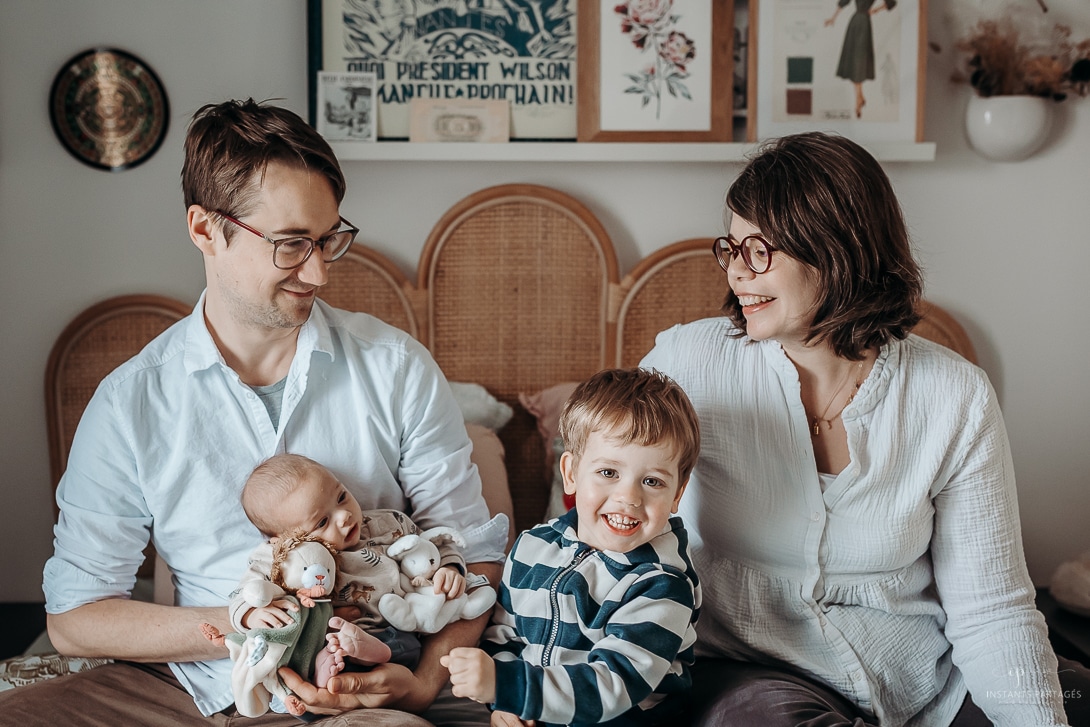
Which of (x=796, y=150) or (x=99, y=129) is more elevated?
(x=99, y=129)

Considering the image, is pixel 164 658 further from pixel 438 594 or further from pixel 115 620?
pixel 438 594

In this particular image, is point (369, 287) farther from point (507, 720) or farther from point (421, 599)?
point (507, 720)

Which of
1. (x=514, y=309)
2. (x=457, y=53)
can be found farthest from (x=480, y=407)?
(x=457, y=53)

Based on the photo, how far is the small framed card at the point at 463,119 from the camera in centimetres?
254

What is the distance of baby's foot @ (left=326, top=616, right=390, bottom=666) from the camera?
1.40 meters

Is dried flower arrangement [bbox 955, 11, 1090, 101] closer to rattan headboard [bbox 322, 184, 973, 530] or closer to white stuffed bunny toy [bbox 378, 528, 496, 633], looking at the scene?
rattan headboard [bbox 322, 184, 973, 530]

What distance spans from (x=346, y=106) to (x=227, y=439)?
120cm

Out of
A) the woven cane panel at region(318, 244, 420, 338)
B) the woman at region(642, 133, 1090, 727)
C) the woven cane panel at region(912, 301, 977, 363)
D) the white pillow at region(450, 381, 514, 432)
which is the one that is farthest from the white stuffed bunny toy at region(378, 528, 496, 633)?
the woven cane panel at region(912, 301, 977, 363)

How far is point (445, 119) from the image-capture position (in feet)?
8.35

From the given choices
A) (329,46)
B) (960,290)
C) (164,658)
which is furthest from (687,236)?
(164,658)

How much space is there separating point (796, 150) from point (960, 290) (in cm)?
142

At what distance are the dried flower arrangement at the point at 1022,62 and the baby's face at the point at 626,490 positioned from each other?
5.77 ft

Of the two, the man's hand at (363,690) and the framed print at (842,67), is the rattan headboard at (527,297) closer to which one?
the framed print at (842,67)

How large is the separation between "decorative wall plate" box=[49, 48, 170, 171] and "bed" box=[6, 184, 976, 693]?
0.41m
